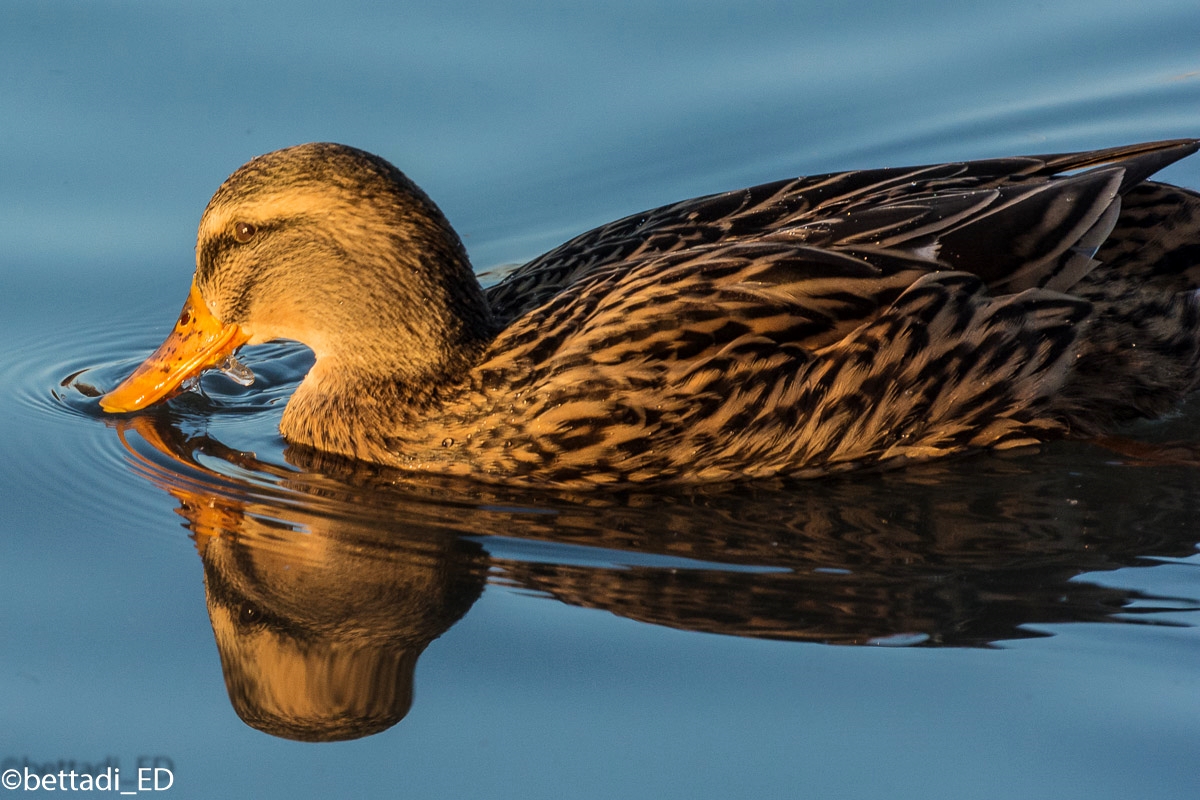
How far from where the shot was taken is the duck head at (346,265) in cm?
749

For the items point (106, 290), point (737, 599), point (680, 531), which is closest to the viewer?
point (737, 599)

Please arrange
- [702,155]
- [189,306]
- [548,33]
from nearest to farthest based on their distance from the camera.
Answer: [189,306], [702,155], [548,33]

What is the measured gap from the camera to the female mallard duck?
7301mm

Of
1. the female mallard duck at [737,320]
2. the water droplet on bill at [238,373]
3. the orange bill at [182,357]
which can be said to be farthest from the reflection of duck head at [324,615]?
the water droplet on bill at [238,373]

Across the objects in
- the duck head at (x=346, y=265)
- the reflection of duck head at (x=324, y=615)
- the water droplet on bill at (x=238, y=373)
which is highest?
the duck head at (x=346, y=265)

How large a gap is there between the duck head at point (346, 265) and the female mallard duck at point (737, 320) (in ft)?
0.03

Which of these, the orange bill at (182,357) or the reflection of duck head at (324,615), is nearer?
the reflection of duck head at (324,615)

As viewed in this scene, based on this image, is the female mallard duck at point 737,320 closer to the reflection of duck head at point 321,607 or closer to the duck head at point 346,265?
the duck head at point 346,265

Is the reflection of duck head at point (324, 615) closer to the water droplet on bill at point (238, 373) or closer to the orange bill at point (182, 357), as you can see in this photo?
the orange bill at point (182, 357)

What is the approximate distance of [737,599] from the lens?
21.4ft

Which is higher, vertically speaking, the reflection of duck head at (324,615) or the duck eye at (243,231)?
the duck eye at (243,231)

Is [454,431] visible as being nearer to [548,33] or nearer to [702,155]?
[702,155]

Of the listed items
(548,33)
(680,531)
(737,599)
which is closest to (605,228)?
(680,531)

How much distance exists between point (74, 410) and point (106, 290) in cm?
120
